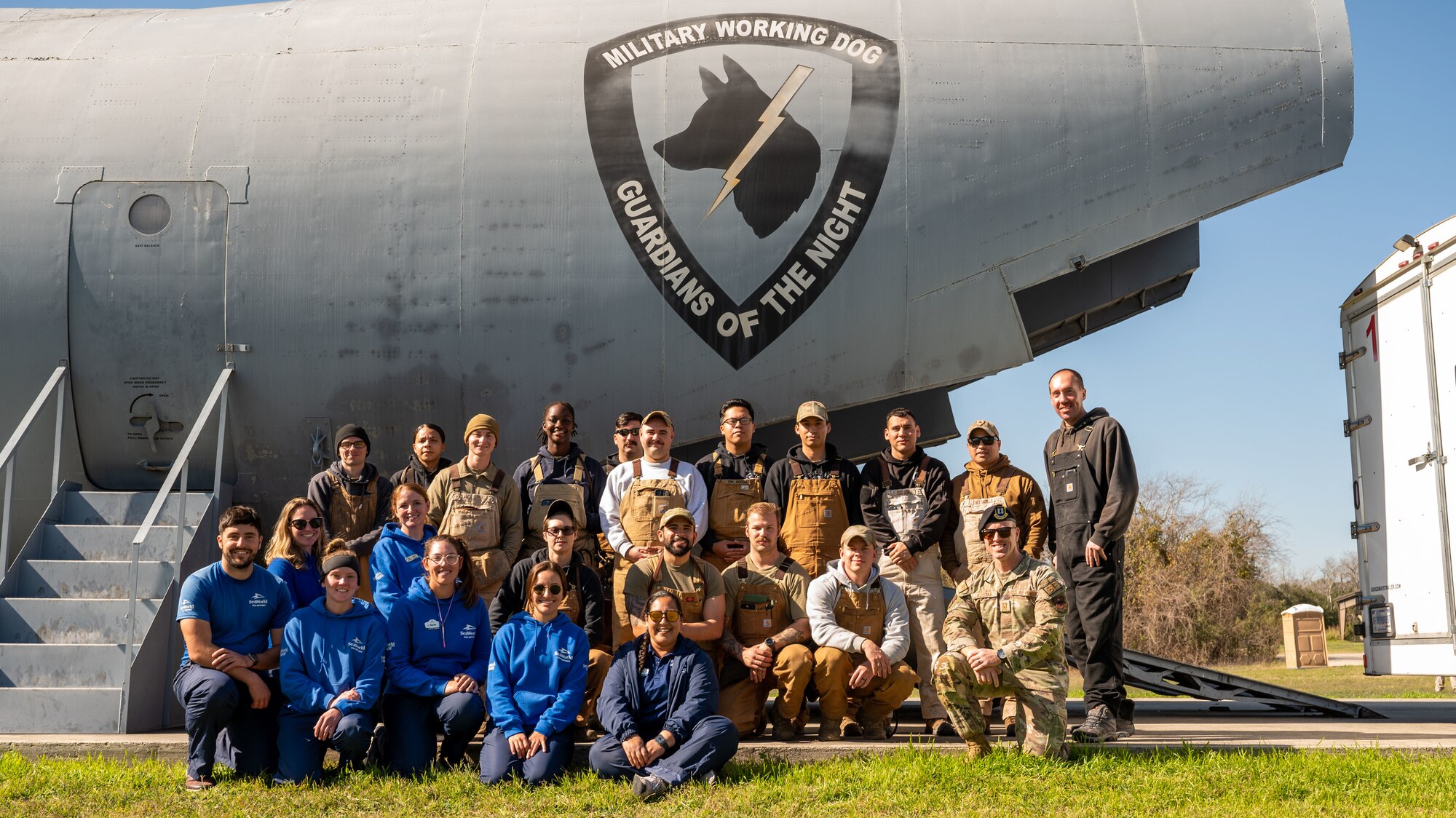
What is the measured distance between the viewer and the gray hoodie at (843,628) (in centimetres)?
701

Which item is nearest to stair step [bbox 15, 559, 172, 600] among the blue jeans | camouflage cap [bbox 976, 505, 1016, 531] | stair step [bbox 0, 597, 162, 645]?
stair step [bbox 0, 597, 162, 645]

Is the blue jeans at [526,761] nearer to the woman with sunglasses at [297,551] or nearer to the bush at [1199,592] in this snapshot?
the woman with sunglasses at [297,551]

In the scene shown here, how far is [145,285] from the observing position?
29.3 feet

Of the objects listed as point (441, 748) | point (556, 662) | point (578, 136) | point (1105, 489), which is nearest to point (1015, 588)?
point (1105, 489)

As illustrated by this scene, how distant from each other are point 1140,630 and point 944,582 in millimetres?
29667

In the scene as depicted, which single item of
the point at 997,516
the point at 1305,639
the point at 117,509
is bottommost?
the point at 1305,639

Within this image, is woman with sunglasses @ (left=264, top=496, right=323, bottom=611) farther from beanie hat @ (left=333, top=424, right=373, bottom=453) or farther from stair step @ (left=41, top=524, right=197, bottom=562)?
stair step @ (left=41, top=524, right=197, bottom=562)

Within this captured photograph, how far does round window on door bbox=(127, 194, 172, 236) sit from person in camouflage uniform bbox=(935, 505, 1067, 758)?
685 cm

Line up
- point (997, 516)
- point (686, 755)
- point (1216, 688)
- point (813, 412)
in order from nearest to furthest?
point (686, 755) → point (997, 516) → point (813, 412) → point (1216, 688)

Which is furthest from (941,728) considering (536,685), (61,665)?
(61,665)

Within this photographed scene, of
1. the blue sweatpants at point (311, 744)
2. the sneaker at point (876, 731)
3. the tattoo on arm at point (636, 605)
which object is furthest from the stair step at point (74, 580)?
the sneaker at point (876, 731)

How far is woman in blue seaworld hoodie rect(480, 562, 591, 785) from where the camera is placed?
6156 millimetres

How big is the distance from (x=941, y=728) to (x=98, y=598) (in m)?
6.02

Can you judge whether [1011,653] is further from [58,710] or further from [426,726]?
[58,710]
